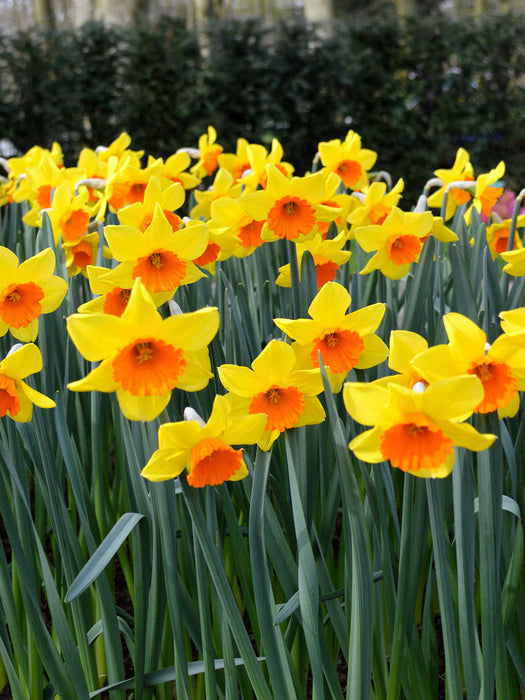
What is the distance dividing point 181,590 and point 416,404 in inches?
23.4

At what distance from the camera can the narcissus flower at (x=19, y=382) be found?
1021 millimetres

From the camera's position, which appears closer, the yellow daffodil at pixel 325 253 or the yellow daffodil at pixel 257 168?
the yellow daffodil at pixel 325 253

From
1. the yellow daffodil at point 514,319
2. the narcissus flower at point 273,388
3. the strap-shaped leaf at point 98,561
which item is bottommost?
the strap-shaped leaf at point 98,561

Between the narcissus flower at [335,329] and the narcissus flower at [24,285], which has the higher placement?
the narcissus flower at [24,285]

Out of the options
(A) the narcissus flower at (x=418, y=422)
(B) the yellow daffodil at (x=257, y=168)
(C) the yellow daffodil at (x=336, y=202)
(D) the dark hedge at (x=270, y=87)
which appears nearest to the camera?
(A) the narcissus flower at (x=418, y=422)

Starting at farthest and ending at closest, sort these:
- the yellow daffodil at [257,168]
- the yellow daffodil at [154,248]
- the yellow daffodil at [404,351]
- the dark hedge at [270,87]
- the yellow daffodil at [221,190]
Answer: the dark hedge at [270,87]
the yellow daffodil at [221,190]
the yellow daffodil at [257,168]
the yellow daffodil at [154,248]
the yellow daffodil at [404,351]

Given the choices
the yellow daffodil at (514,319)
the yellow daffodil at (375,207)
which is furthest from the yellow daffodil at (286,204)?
the yellow daffodil at (514,319)

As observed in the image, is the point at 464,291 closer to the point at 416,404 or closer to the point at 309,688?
the point at 416,404

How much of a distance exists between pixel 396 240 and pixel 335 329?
1.76ft

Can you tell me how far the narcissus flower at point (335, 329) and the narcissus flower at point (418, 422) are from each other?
0.23 m

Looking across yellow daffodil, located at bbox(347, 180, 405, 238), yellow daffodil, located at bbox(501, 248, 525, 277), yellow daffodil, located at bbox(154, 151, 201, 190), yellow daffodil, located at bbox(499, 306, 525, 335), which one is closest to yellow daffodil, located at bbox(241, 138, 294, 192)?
yellow daffodil, located at bbox(347, 180, 405, 238)

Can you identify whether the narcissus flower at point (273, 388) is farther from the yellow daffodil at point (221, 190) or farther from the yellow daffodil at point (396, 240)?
the yellow daffodil at point (221, 190)

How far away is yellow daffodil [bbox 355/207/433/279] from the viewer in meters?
1.51

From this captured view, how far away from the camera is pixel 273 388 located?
0.99 m
